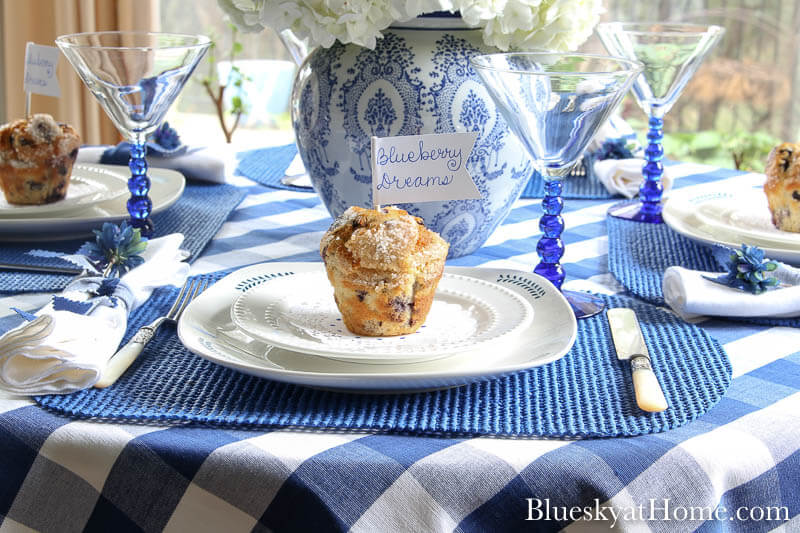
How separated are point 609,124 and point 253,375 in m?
1.34

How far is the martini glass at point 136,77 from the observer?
4.05 ft

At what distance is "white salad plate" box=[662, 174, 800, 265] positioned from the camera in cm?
122

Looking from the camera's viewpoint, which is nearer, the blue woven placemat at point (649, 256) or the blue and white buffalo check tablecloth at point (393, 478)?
the blue and white buffalo check tablecloth at point (393, 478)

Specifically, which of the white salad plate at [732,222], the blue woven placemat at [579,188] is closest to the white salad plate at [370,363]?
the white salad plate at [732,222]

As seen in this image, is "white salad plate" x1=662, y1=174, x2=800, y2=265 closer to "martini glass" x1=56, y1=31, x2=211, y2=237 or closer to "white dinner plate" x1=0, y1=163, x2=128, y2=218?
"martini glass" x1=56, y1=31, x2=211, y2=237

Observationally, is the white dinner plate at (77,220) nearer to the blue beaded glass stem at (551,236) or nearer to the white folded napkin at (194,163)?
the white folded napkin at (194,163)

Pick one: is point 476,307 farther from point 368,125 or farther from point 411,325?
point 368,125

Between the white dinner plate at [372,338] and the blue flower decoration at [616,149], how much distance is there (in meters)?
0.86

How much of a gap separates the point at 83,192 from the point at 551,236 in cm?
81

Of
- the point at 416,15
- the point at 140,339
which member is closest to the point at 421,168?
the point at 416,15

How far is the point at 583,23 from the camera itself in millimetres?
1213

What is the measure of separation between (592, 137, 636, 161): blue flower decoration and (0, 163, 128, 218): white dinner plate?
3.09 feet

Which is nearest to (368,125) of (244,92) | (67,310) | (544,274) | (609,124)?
(544,274)

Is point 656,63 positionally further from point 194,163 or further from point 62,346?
point 62,346
